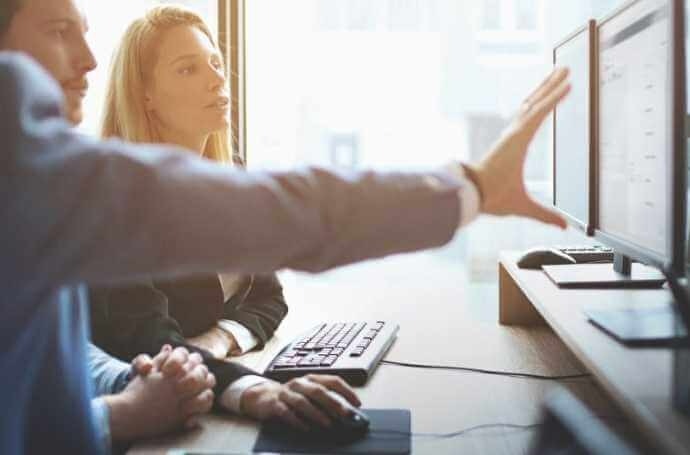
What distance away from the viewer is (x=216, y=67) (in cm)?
183

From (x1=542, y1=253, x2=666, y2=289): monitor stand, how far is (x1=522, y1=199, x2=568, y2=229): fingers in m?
0.63

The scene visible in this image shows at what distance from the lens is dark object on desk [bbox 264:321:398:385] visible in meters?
1.32

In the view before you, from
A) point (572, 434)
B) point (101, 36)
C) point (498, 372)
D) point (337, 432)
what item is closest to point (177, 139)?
point (101, 36)

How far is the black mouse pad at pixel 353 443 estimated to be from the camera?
3.30 feet

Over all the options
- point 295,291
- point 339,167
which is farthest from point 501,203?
point 295,291

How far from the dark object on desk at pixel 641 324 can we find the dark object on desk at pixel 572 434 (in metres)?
0.17

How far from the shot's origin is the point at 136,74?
1.77m

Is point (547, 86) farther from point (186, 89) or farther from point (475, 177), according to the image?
point (186, 89)

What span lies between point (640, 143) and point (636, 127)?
0.11ft

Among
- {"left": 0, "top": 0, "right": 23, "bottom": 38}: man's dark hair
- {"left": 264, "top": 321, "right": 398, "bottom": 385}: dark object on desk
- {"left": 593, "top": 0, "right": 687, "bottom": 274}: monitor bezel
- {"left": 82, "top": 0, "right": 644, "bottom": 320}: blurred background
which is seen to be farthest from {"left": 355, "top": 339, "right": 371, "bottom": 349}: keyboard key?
{"left": 82, "top": 0, "right": 644, "bottom": 320}: blurred background

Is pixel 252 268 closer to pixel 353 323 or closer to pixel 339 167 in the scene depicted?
pixel 339 167

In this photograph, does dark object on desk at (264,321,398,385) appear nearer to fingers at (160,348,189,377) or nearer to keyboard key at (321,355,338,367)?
keyboard key at (321,355,338,367)

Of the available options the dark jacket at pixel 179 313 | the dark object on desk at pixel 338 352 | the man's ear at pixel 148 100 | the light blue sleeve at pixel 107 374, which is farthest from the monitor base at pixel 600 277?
the man's ear at pixel 148 100

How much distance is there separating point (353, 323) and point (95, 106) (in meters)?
0.94
